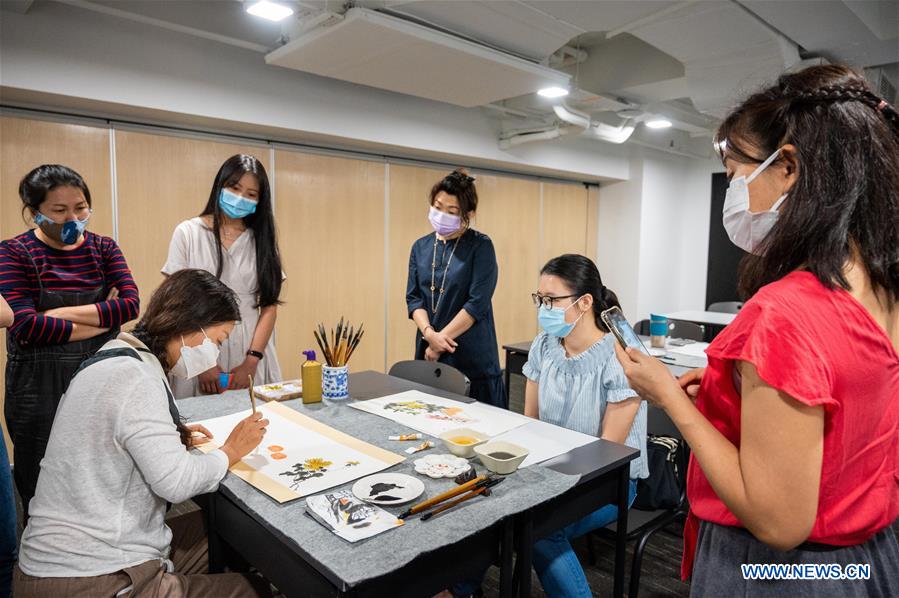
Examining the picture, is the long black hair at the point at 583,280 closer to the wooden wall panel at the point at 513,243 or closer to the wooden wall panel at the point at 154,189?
the wooden wall panel at the point at 154,189

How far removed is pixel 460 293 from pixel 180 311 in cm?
153

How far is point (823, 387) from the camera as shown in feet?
2.28

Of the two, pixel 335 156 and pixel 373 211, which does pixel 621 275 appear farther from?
pixel 335 156

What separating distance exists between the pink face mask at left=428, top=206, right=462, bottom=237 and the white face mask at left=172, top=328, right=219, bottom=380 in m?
1.42

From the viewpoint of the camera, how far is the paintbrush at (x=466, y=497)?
113cm

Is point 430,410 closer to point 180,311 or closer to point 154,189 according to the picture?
Result: point 180,311

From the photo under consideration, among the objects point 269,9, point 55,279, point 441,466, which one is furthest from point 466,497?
point 269,9

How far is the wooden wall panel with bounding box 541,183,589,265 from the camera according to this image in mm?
6102

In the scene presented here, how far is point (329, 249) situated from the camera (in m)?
4.40

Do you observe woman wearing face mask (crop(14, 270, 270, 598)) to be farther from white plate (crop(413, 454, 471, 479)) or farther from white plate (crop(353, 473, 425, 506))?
white plate (crop(413, 454, 471, 479))

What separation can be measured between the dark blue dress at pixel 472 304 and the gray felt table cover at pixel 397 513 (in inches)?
45.1

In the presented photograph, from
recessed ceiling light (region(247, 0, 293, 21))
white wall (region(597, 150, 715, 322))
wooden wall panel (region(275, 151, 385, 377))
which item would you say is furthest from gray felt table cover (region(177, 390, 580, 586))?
white wall (region(597, 150, 715, 322))

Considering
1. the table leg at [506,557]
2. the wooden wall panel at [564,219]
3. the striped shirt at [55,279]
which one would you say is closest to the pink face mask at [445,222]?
the striped shirt at [55,279]

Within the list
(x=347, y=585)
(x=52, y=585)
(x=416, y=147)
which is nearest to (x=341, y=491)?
(x=347, y=585)
